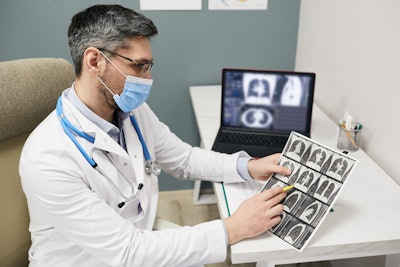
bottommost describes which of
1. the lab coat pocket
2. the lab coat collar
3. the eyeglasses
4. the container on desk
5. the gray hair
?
the lab coat pocket

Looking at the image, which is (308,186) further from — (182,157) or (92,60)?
(92,60)

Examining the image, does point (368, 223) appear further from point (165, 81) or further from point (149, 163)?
point (165, 81)

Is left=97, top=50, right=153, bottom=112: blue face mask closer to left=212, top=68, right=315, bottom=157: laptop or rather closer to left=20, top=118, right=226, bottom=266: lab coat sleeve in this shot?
left=20, top=118, right=226, bottom=266: lab coat sleeve

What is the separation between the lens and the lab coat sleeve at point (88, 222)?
93cm

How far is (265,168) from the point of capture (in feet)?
3.84

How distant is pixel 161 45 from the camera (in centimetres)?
200

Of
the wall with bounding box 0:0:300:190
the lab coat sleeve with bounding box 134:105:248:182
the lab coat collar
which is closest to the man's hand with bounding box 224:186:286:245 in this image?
the lab coat sleeve with bounding box 134:105:248:182

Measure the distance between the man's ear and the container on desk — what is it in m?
0.90

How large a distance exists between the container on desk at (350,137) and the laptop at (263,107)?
13 cm

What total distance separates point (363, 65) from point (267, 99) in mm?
375

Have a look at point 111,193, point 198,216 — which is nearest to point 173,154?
point 111,193

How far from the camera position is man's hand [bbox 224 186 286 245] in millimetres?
991

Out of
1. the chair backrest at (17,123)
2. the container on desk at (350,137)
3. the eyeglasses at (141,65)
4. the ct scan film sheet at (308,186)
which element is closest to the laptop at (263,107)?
the container on desk at (350,137)

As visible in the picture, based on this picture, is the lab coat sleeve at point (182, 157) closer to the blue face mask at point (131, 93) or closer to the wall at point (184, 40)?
the blue face mask at point (131, 93)
